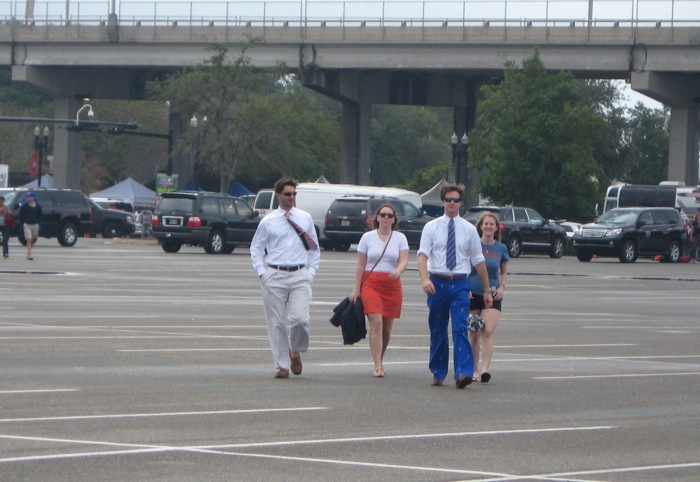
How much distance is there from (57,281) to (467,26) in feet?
135

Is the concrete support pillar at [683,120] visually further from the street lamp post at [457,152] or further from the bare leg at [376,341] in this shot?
the bare leg at [376,341]

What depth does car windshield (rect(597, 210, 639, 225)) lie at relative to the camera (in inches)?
1777

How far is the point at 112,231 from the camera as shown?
60.1m

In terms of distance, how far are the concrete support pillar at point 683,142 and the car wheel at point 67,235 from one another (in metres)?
32.7

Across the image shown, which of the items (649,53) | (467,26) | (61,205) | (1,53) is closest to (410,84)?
(467,26)

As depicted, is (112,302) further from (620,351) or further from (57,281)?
(620,351)

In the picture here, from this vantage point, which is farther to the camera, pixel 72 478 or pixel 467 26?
pixel 467 26

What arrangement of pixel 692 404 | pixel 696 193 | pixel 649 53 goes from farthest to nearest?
1. pixel 649 53
2. pixel 696 193
3. pixel 692 404

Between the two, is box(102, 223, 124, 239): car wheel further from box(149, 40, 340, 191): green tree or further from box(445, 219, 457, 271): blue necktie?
box(445, 219, 457, 271): blue necktie

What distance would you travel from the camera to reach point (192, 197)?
142ft

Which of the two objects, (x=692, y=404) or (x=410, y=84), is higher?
(x=410, y=84)

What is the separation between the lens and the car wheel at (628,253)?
44781 mm

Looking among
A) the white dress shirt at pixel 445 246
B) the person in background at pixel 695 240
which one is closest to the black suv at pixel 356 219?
the person in background at pixel 695 240

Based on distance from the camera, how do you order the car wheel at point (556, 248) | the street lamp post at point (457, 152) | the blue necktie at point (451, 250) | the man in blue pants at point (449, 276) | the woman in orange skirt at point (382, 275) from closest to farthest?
the man in blue pants at point (449, 276) → the blue necktie at point (451, 250) → the woman in orange skirt at point (382, 275) → the car wheel at point (556, 248) → the street lamp post at point (457, 152)
